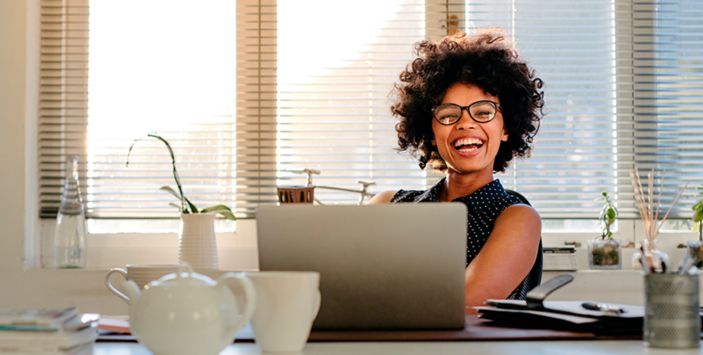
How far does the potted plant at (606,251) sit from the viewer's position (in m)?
2.39

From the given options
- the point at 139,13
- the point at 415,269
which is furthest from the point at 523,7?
the point at 415,269

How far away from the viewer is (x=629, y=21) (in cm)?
265

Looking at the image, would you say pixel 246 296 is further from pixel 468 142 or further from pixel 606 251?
pixel 606 251

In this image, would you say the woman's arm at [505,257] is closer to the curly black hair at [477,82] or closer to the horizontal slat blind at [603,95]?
the curly black hair at [477,82]

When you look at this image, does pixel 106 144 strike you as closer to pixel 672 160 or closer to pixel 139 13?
pixel 139 13

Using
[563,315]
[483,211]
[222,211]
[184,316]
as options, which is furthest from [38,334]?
[222,211]

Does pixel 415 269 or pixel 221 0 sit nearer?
pixel 415 269

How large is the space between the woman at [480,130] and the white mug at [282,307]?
0.82 metres

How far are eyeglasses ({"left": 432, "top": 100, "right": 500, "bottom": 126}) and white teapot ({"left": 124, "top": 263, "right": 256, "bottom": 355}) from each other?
1191mm

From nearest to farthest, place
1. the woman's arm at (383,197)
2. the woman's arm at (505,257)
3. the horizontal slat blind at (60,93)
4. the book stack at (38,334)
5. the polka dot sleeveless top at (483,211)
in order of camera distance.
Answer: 1. the book stack at (38,334)
2. the woman's arm at (505,257)
3. the polka dot sleeveless top at (483,211)
4. the woman's arm at (383,197)
5. the horizontal slat blind at (60,93)

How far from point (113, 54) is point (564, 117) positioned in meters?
2.03

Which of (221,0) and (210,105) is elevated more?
(221,0)

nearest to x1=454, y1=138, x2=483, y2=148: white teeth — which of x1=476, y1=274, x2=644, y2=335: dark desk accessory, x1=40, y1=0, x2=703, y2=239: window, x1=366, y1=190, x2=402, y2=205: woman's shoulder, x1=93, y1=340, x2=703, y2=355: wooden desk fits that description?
x1=366, y1=190, x2=402, y2=205: woman's shoulder

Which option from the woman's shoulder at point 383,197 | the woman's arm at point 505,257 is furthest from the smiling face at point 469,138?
the woman's shoulder at point 383,197
